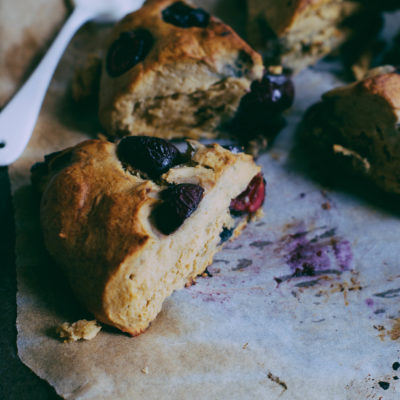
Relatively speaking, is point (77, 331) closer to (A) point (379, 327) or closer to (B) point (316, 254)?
(B) point (316, 254)

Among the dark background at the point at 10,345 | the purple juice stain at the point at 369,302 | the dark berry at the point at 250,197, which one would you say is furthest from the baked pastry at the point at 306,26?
the dark background at the point at 10,345

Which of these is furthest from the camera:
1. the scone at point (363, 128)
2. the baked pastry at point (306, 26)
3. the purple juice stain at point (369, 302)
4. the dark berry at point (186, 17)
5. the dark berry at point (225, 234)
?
the baked pastry at point (306, 26)

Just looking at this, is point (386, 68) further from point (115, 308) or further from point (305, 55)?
point (115, 308)

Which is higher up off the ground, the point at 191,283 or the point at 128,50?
the point at 128,50

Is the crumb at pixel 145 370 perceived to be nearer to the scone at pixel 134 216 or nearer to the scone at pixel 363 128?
the scone at pixel 134 216

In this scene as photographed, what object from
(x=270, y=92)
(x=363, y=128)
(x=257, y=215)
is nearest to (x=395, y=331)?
(x=257, y=215)

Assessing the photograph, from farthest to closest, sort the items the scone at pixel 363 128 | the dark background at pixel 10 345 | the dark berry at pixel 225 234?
the scone at pixel 363 128 → the dark berry at pixel 225 234 → the dark background at pixel 10 345

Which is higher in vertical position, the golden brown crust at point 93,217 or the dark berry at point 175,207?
the dark berry at point 175,207
